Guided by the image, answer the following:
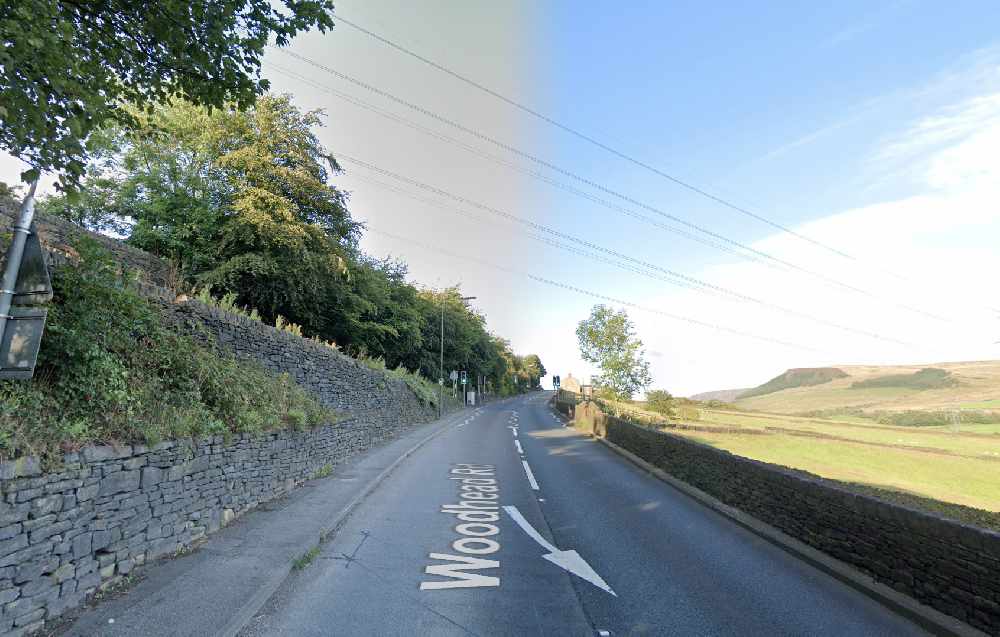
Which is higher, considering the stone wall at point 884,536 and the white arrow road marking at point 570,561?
the stone wall at point 884,536

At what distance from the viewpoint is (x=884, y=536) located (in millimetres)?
6141

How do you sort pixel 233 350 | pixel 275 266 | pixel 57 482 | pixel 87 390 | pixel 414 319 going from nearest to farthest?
pixel 57 482, pixel 87 390, pixel 233 350, pixel 275 266, pixel 414 319

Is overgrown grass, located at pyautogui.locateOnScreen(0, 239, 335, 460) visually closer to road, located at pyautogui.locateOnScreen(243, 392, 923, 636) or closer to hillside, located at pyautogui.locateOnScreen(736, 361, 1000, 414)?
road, located at pyautogui.locateOnScreen(243, 392, 923, 636)

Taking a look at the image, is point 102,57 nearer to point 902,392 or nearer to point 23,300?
point 23,300

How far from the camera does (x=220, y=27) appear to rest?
6.24 m

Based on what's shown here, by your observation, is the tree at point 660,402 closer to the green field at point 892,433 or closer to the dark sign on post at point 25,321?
the green field at point 892,433

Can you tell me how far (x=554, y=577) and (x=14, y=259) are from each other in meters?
6.57

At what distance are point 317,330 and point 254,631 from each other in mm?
A: 25146

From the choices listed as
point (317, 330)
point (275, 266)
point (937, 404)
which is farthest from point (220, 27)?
point (937, 404)

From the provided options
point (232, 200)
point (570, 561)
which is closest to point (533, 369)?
point (232, 200)

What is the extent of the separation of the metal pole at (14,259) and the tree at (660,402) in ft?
121

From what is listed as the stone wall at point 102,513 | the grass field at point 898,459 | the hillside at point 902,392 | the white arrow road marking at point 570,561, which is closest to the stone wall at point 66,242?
the stone wall at point 102,513

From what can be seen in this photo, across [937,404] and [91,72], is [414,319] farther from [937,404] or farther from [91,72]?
[937,404]

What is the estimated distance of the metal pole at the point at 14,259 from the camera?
4224 mm
